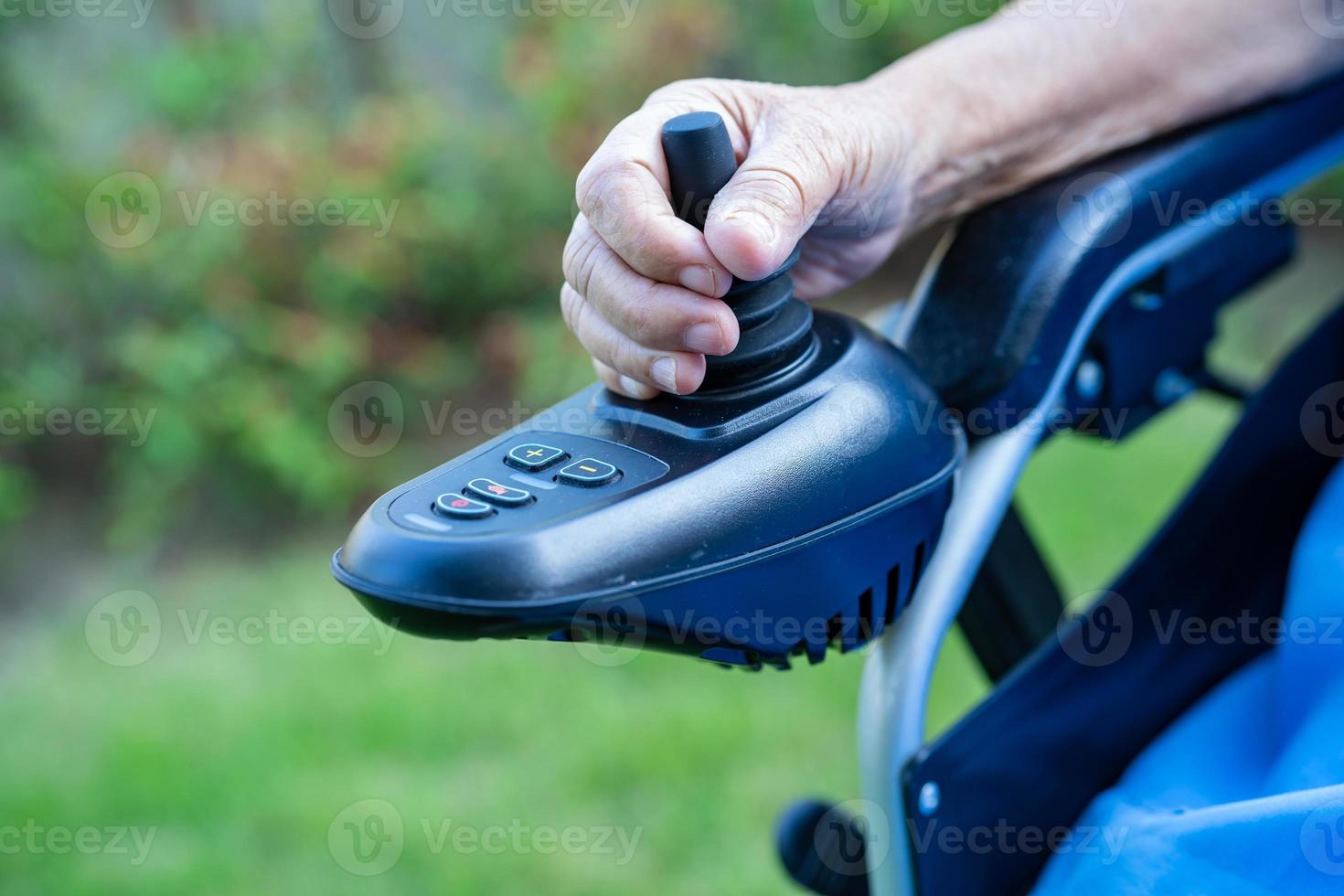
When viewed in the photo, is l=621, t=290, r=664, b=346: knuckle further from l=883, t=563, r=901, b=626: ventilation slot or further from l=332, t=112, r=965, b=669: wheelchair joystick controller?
l=883, t=563, r=901, b=626: ventilation slot

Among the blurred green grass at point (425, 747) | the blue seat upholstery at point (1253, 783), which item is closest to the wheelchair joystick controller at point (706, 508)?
the blue seat upholstery at point (1253, 783)

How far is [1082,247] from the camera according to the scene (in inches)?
36.9

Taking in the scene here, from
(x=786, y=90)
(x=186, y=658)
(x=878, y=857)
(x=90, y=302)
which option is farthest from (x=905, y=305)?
(x=90, y=302)

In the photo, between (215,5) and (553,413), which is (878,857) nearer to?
(553,413)

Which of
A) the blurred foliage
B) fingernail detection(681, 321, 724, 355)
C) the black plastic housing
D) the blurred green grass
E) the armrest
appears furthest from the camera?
the blurred foliage

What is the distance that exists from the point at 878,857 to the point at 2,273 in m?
3.02

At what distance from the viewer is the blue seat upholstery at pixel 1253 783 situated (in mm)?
714

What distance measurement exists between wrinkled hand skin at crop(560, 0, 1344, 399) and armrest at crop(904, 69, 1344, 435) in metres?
0.04

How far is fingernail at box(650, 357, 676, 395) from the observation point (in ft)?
2.60

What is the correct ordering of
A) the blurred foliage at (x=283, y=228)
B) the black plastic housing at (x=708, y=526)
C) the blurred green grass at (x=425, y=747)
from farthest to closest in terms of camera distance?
the blurred foliage at (x=283, y=228)
the blurred green grass at (x=425, y=747)
the black plastic housing at (x=708, y=526)

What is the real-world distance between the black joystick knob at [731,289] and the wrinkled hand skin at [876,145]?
0.01 m

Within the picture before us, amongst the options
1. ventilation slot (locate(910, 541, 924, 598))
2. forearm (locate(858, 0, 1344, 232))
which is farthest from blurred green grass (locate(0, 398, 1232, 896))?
forearm (locate(858, 0, 1344, 232))

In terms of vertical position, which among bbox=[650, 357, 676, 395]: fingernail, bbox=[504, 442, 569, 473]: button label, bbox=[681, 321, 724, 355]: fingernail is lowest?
bbox=[504, 442, 569, 473]: button label

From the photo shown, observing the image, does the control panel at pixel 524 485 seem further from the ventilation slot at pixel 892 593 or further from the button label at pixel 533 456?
the ventilation slot at pixel 892 593
